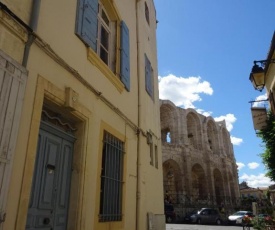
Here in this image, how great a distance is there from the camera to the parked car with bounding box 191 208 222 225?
2338 centimetres

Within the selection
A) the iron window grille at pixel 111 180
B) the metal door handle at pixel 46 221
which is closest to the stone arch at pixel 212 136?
the iron window grille at pixel 111 180

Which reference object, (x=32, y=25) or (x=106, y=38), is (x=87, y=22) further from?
(x=32, y=25)

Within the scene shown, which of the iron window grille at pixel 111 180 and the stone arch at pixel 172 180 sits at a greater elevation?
the stone arch at pixel 172 180

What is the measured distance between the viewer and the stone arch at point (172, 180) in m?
27.0

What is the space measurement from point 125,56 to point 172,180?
22794 millimetres

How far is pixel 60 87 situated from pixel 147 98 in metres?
5.00

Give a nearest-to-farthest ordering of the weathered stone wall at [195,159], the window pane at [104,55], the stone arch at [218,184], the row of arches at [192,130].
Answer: the window pane at [104,55] < the weathered stone wall at [195,159] < the row of arches at [192,130] < the stone arch at [218,184]

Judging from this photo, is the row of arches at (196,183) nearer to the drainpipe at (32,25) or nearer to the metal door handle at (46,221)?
the metal door handle at (46,221)

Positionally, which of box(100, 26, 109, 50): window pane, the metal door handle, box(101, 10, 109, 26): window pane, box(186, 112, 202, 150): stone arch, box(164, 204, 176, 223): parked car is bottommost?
the metal door handle

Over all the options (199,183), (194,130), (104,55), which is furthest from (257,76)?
(199,183)

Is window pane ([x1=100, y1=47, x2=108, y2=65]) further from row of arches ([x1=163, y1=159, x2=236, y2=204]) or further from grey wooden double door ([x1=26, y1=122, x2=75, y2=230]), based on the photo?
row of arches ([x1=163, y1=159, x2=236, y2=204])

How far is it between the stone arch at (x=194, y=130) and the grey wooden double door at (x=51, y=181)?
27.3 metres

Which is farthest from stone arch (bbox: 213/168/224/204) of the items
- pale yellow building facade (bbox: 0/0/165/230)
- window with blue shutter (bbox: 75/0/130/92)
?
window with blue shutter (bbox: 75/0/130/92)

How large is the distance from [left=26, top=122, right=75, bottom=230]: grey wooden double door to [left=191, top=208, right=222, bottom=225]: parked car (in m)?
21.1
